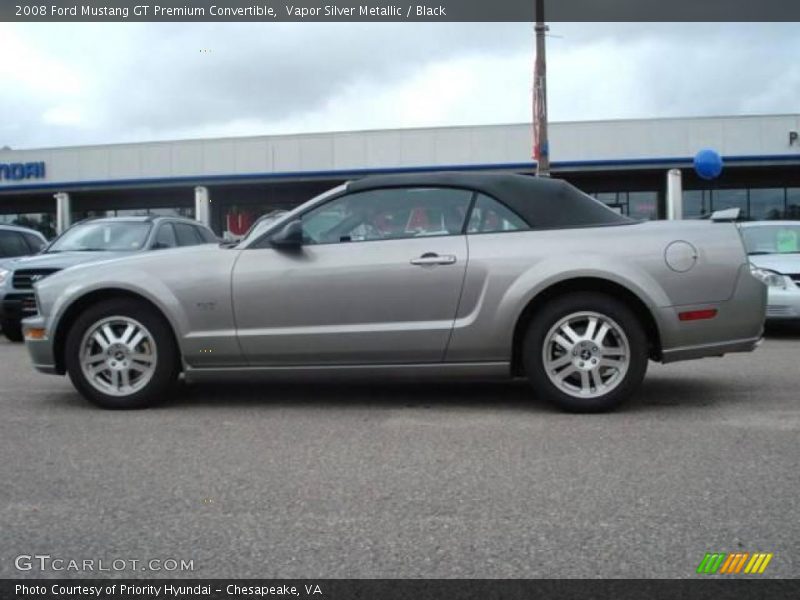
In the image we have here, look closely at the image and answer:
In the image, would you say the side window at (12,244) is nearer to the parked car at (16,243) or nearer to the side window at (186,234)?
the parked car at (16,243)

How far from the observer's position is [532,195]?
5.25 metres

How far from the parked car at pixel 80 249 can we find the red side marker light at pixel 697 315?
6.41 m

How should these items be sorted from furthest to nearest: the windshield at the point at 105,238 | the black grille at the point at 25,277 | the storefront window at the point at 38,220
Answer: the storefront window at the point at 38,220
the windshield at the point at 105,238
the black grille at the point at 25,277

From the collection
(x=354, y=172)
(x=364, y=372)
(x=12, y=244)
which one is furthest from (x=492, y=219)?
(x=354, y=172)

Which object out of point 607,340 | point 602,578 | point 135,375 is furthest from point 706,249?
point 135,375

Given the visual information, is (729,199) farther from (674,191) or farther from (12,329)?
(12,329)

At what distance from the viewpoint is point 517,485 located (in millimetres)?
3602

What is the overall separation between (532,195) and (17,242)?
9135 mm

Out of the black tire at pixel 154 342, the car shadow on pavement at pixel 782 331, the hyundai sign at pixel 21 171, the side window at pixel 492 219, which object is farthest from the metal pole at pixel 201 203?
the side window at pixel 492 219

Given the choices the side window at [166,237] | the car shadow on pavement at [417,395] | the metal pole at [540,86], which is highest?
the metal pole at [540,86]

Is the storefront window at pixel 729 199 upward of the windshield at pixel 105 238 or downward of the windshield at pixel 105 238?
upward

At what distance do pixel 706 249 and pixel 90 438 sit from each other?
3.94 metres

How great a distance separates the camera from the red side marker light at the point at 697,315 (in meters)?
4.86

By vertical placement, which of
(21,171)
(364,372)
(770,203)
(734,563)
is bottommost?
(734,563)
